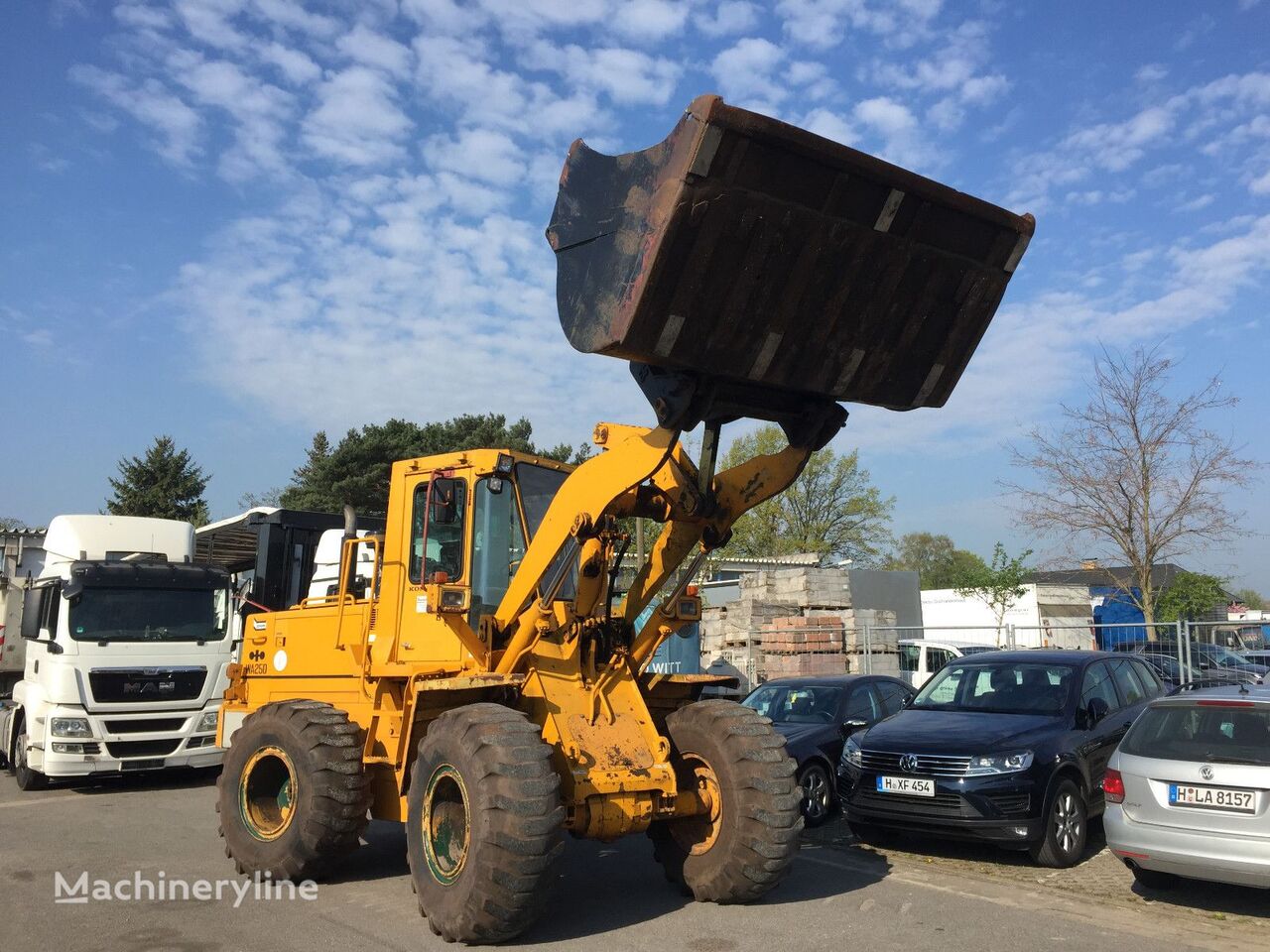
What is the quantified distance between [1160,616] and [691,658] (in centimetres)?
1237

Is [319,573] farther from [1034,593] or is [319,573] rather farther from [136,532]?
[1034,593]

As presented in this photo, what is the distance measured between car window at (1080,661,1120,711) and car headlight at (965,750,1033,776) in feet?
4.09

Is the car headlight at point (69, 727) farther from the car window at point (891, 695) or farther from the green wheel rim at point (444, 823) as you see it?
the car window at point (891, 695)

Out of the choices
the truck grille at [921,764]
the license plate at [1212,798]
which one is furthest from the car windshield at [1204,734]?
the truck grille at [921,764]

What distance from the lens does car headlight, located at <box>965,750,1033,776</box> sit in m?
8.05

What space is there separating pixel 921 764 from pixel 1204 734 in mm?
2184

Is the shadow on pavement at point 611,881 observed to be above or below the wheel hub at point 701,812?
below

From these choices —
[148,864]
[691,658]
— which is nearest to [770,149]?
[148,864]

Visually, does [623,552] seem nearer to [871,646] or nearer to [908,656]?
[871,646]

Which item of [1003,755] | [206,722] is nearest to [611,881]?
[1003,755]

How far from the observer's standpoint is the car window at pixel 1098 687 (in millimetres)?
9133

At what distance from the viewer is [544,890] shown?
18.8 ft

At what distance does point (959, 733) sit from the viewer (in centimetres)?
861

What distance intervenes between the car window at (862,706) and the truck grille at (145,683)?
7.95m
